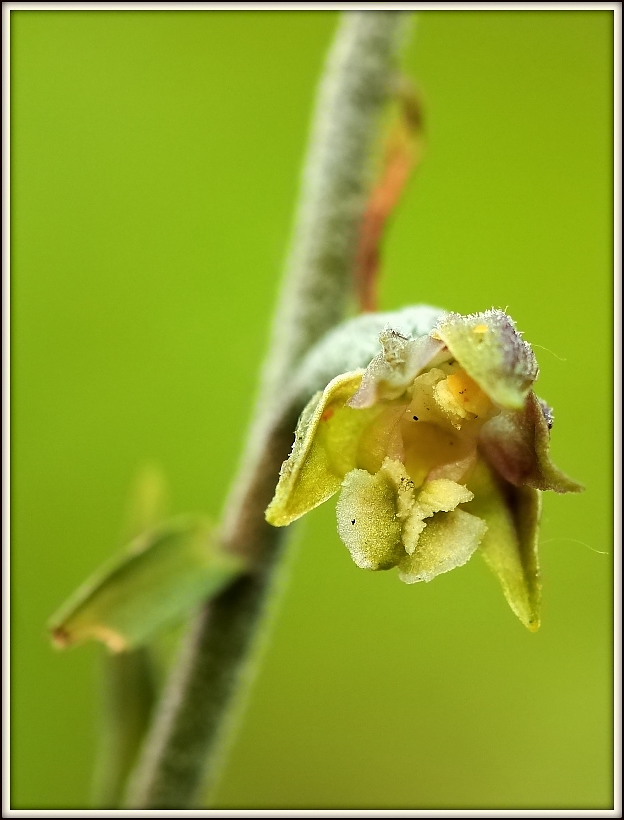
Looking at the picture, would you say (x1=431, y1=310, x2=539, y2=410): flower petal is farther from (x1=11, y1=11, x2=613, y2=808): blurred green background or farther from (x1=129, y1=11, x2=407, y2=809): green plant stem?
(x1=11, y1=11, x2=613, y2=808): blurred green background

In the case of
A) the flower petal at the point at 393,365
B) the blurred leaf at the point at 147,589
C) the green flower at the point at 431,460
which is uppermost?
the flower petal at the point at 393,365

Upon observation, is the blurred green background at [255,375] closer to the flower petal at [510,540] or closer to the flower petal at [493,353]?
the flower petal at [510,540]

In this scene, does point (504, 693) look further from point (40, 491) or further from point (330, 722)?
point (40, 491)

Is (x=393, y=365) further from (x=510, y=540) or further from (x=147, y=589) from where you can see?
(x=147, y=589)

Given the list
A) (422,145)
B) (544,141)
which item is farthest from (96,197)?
(422,145)

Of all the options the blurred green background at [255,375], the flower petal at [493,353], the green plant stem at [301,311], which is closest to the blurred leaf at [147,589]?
the green plant stem at [301,311]

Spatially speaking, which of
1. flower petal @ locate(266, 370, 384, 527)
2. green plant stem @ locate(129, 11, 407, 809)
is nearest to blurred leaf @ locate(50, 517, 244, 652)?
green plant stem @ locate(129, 11, 407, 809)

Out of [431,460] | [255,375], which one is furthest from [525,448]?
[255,375]
